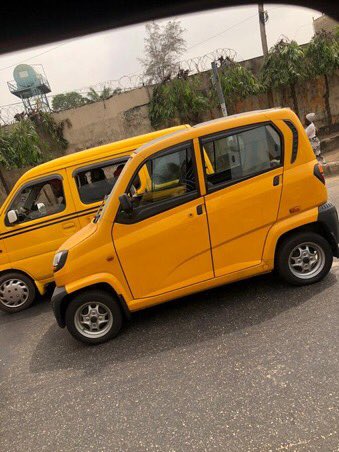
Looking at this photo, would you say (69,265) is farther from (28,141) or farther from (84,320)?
(28,141)

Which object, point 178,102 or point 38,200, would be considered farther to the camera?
point 178,102

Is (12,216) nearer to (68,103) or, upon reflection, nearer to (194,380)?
(194,380)

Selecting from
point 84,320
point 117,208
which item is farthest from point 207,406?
point 117,208

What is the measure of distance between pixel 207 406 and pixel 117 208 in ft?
6.45

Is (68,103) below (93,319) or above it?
above

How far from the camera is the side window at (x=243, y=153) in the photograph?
371 cm

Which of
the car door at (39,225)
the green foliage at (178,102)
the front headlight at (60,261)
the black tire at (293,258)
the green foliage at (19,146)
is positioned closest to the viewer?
the front headlight at (60,261)

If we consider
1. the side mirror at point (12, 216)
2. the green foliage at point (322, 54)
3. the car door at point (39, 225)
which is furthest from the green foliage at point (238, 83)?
the side mirror at point (12, 216)

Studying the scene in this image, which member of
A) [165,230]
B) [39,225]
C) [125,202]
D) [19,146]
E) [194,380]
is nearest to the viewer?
[194,380]

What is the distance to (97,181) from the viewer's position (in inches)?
205

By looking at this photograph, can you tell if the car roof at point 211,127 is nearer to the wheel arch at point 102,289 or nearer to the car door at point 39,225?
the wheel arch at point 102,289

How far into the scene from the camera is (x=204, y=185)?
3674 mm

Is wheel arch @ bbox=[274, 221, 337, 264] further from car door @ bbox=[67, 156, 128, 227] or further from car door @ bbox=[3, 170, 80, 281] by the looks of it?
car door @ bbox=[3, 170, 80, 281]

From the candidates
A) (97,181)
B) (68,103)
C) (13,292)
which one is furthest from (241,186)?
(68,103)
